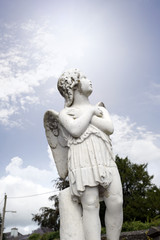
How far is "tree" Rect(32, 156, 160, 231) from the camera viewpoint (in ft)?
71.1

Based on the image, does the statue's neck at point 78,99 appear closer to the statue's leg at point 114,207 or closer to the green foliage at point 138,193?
the statue's leg at point 114,207

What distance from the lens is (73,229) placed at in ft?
12.3

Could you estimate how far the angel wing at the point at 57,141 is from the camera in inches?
183

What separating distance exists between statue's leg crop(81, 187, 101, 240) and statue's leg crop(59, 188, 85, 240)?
5.3 inches

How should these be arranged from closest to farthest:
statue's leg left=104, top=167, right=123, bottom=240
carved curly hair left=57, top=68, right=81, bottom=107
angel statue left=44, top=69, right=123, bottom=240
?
angel statue left=44, top=69, right=123, bottom=240 < statue's leg left=104, top=167, right=123, bottom=240 < carved curly hair left=57, top=68, right=81, bottom=107

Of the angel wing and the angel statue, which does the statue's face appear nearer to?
the angel statue

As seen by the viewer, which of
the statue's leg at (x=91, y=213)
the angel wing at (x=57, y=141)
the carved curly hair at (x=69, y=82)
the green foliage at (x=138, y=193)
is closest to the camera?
the statue's leg at (x=91, y=213)

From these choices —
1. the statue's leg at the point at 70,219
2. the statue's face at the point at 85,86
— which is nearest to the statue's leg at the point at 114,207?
the statue's leg at the point at 70,219

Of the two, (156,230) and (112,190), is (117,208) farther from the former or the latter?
(156,230)

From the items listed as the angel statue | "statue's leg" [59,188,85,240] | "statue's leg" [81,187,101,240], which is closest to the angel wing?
the angel statue

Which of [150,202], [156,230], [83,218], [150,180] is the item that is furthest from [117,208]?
[150,180]

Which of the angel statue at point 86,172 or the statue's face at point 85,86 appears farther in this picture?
the statue's face at point 85,86

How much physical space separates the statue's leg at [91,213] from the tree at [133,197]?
17.5m

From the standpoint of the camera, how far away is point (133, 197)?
76.2 ft
